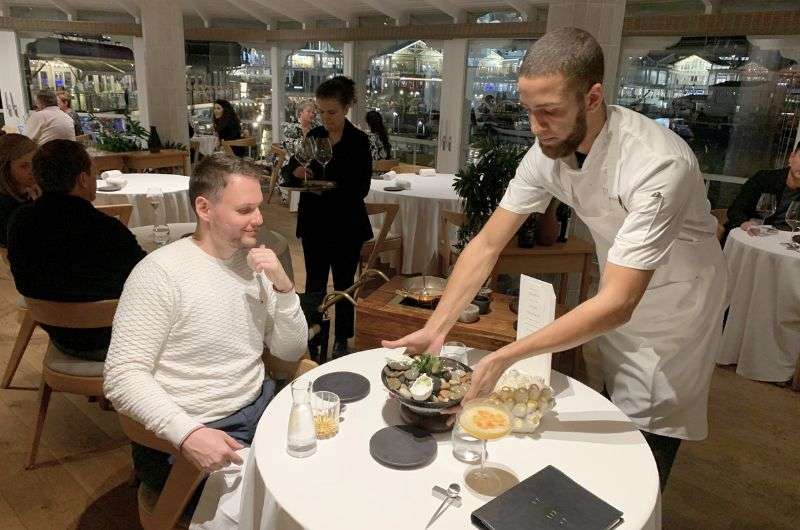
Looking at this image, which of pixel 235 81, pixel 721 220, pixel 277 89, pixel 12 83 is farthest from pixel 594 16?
pixel 12 83

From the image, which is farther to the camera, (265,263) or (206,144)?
(206,144)

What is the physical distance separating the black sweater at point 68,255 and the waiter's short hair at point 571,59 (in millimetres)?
1734

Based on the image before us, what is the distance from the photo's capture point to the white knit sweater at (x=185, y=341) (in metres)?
1.54

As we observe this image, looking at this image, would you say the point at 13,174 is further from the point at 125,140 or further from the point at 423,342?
the point at 125,140

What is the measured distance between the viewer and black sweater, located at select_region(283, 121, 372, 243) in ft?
10.6

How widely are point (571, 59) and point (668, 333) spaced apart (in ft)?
2.74

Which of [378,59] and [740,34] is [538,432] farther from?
[378,59]

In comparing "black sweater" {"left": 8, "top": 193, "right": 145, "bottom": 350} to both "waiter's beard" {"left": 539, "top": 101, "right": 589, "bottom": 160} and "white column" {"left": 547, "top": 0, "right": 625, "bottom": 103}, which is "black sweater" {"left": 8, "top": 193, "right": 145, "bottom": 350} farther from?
"white column" {"left": 547, "top": 0, "right": 625, "bottom": 103}

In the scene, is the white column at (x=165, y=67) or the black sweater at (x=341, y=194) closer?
the black sweater at (x=341, y=194)

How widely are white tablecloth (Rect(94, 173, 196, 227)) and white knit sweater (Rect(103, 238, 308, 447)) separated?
2.53 meters

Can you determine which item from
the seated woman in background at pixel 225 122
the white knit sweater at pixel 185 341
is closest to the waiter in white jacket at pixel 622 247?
the white knit sweater at pixel 185 341

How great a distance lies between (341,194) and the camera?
328 centimetres

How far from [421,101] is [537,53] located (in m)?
6.62

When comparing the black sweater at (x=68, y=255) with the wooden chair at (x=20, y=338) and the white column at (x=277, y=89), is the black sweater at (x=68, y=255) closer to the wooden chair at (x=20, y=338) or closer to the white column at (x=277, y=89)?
the wooden chair at (x=20, y=338)
